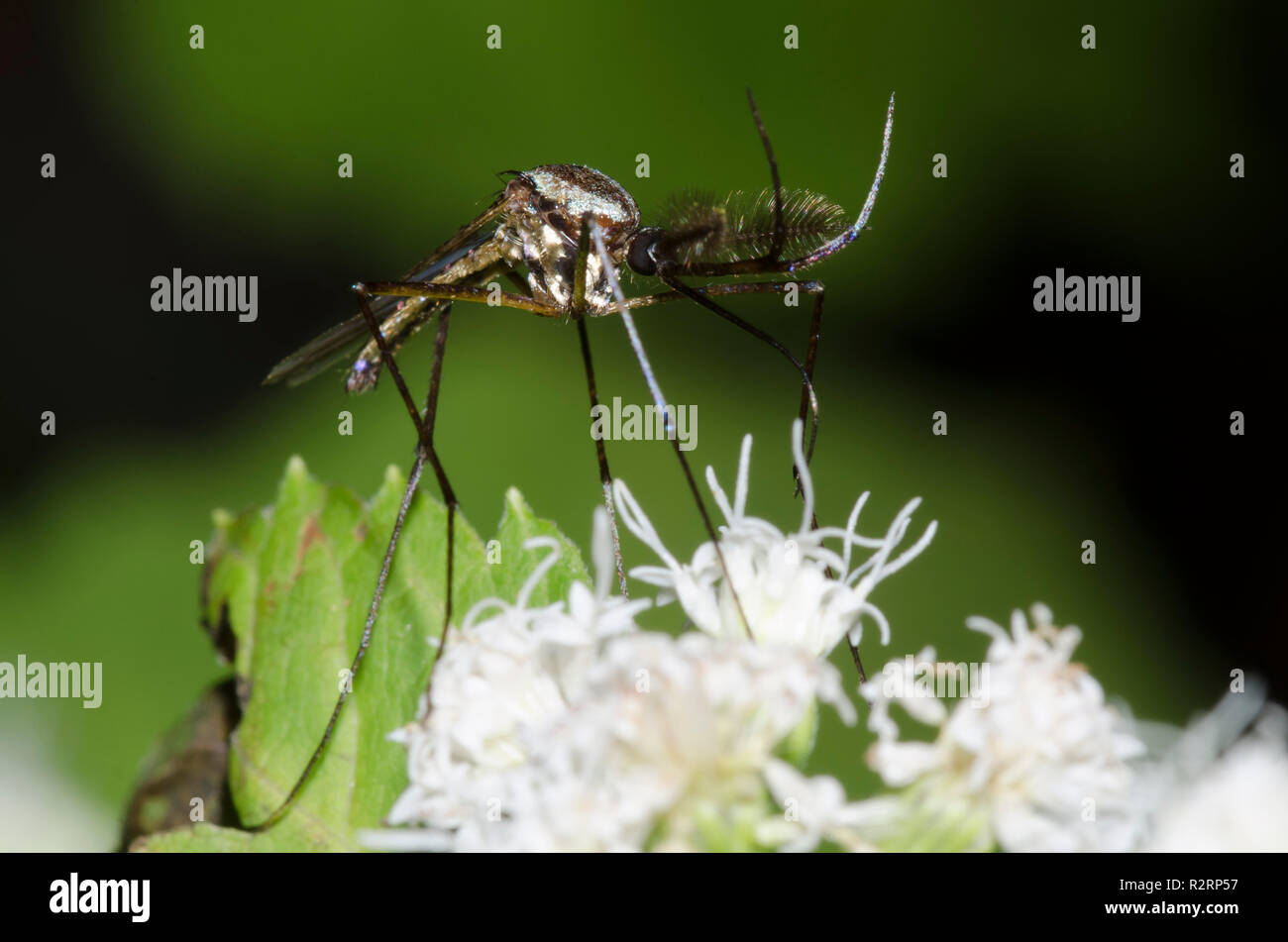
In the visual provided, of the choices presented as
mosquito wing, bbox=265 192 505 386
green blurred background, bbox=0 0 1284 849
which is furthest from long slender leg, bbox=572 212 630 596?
green blurred background, bbox=0 0 1284 849

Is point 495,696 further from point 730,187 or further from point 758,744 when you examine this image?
point 730,187

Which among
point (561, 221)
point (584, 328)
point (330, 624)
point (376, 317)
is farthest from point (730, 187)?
point (330, 624)

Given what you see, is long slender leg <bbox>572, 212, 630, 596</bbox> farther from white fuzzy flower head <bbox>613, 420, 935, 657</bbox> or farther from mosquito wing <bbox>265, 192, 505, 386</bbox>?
white fuzzy flower head <bbox>613, 420, 935, 657</bbox>

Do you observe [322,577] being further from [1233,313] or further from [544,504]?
[1233,313]

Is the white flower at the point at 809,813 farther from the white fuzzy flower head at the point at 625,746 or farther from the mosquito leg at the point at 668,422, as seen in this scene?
the mosquito leg at the point at 668,422

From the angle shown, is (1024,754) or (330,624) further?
(330,624)
